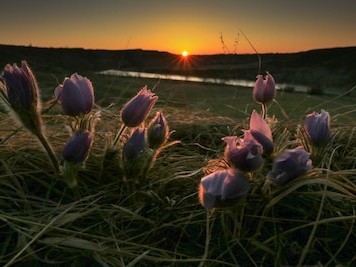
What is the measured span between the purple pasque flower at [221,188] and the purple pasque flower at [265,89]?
0.52m

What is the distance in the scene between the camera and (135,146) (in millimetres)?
907

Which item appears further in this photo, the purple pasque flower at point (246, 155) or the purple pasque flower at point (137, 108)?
the purple pasque flower at point (137, 108)

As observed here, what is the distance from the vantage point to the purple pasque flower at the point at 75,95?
2.96ft

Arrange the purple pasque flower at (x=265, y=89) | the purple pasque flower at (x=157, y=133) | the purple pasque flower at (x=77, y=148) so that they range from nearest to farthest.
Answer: the purple pasque flower at (x=77, y=148)
the purple pasque flower at (x=157, y=133)
the purple pasque flower at (x=265, y=89)

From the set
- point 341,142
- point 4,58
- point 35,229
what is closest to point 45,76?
point 4,58

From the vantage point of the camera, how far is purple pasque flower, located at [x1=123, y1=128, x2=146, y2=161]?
2.97 feet

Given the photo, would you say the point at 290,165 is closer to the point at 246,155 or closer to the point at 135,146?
the point at 246,155

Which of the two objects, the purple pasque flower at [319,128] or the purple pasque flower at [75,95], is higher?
the purple pasque flower at [75,95]

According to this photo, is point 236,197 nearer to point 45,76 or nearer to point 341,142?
point 341,142

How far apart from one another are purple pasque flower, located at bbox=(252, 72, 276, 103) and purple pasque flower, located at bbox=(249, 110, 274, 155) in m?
0.41

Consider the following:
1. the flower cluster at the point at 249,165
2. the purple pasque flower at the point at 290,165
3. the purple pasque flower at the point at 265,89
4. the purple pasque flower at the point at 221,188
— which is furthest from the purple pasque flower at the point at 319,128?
the purple pasque flower at the point at 265,89

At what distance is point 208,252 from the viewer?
2.66ft

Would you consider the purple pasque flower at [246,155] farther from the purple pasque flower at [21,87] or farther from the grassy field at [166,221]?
the purple pasque flower at [21,87]

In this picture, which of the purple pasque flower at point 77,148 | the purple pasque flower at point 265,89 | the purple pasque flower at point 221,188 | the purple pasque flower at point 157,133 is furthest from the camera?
the purple pasque flower at point 265,89
